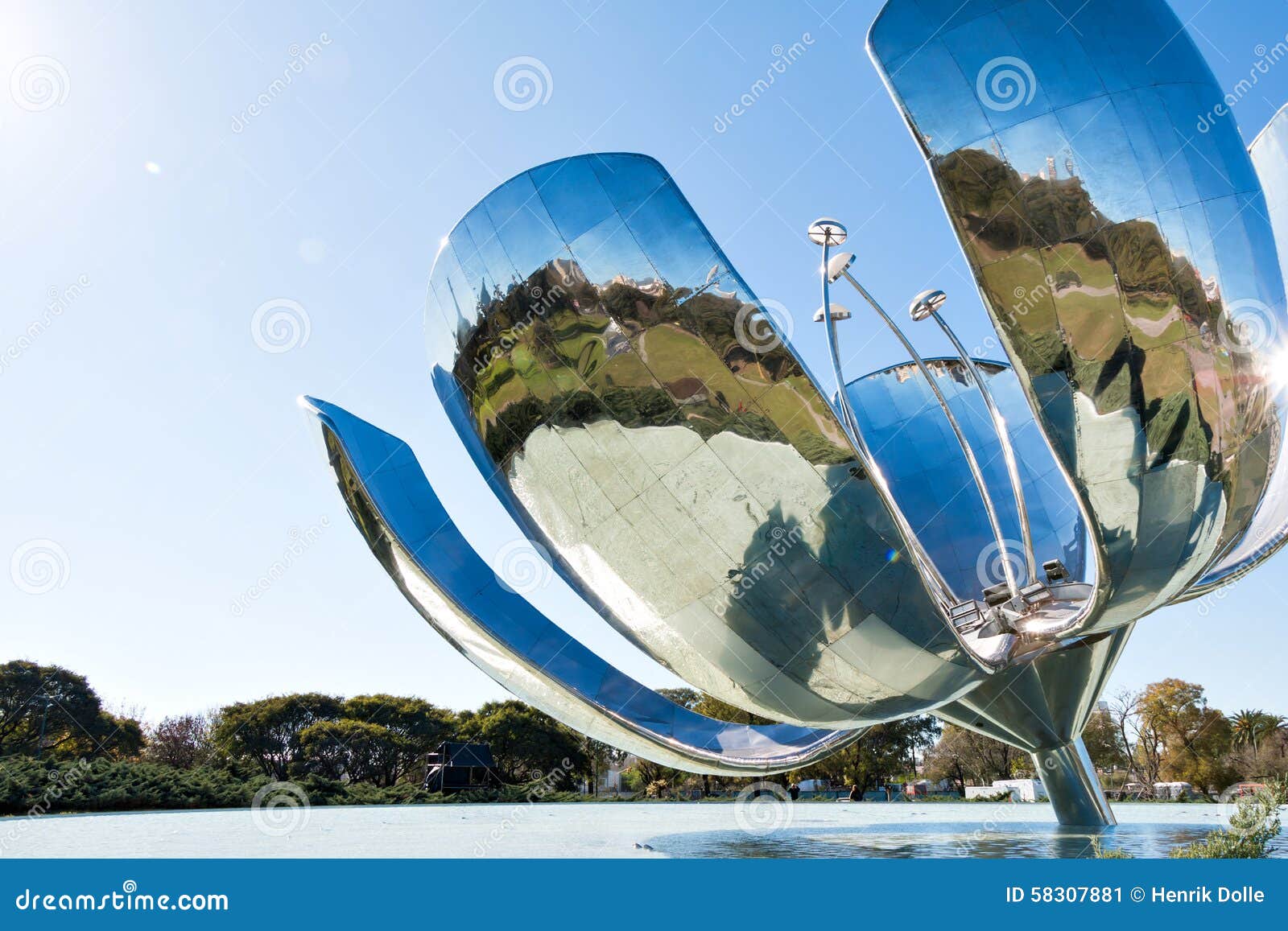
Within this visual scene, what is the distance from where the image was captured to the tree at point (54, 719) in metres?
48.7

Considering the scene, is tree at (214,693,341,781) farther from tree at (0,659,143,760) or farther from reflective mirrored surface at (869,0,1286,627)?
reflective mirrored surface at (869,0,1286,627)

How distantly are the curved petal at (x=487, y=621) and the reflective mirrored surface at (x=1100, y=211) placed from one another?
247 inches

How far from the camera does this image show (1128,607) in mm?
8820

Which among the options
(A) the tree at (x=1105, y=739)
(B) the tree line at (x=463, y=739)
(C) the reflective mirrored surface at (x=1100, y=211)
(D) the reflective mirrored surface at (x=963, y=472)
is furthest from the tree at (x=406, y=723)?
(C) the reflective mirrored surface at (x=1100, y=211)

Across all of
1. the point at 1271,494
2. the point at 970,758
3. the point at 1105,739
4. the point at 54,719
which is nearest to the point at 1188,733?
the point at 1105,739

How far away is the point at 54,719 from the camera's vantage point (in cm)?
5031

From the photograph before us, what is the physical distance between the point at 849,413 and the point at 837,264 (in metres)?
1.97

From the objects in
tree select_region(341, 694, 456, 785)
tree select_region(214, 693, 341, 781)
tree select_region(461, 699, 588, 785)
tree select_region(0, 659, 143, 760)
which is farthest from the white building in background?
tree select_region(0, 659, 143, 760)

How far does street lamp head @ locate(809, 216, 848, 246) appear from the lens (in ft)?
35.6

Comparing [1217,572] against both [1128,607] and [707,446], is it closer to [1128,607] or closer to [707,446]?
[1128,607]

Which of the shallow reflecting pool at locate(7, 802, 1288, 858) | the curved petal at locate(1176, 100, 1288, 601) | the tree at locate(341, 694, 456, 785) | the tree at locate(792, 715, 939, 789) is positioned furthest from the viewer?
the tree at locate(341, 694, 456, 785)

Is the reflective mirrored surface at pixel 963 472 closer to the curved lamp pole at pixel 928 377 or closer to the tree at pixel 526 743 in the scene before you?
the curved lamp pole at pixel 928 377

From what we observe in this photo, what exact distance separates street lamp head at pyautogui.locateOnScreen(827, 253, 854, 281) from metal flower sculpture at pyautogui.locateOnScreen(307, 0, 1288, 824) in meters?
0.04
